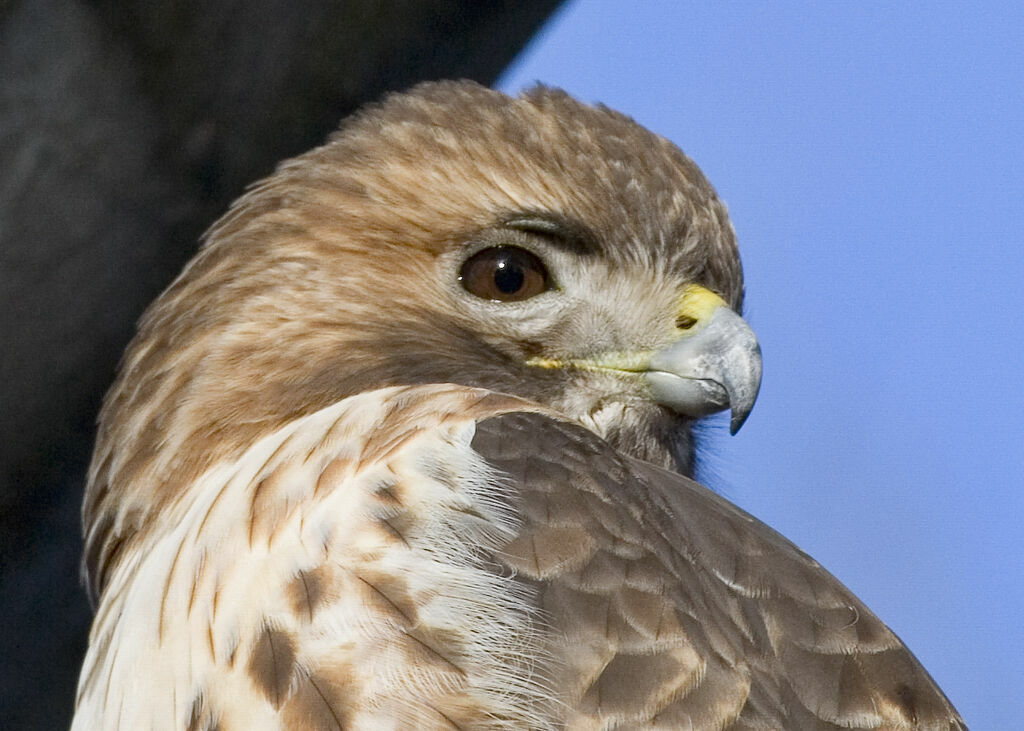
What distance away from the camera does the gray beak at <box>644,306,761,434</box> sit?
7.50ft

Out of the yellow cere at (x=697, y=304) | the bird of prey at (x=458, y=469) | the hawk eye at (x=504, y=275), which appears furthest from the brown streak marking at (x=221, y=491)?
the yellow cere at (x=697, y=304)

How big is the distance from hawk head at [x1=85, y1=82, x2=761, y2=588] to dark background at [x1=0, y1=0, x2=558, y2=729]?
0.11 metres

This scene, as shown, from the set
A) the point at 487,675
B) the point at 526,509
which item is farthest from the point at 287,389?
the point at 487,675

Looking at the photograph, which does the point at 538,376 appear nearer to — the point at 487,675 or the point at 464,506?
the point at 464,506

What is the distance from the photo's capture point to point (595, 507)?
68.6 inches

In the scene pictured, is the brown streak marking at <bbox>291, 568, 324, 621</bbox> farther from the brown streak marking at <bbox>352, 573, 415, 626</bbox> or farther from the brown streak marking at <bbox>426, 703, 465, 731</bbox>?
the brown streak marking at <bbox>426, 703, 465, 731</bbox>

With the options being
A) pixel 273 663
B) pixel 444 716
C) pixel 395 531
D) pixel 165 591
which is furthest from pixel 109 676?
pixel 444 716

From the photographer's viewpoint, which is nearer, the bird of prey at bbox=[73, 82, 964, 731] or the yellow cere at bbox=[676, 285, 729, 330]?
the bird of prey at bbox=[73, 82, 964, 731]

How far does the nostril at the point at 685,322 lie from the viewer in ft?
8.05

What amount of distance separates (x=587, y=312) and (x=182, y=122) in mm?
761

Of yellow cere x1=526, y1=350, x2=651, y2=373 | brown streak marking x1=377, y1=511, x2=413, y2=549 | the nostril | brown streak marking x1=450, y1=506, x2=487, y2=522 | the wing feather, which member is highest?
the nostril

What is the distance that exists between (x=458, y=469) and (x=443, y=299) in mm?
631

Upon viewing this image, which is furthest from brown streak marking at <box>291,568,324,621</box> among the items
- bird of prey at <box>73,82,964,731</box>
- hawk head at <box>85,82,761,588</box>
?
hawk head at <box>85,82,761,588</box>

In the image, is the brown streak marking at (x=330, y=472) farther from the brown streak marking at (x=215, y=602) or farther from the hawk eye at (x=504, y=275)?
the hawk eye at (x=504, y=275)
